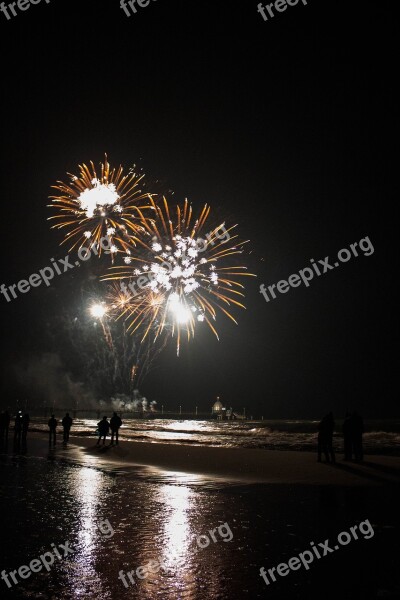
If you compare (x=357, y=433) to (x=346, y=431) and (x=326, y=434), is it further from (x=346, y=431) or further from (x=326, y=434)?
(x=326, y=434)

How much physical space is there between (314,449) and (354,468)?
8.84 metres

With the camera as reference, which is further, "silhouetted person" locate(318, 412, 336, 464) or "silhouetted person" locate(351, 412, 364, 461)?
"silhouetted person" locate(351, 412, 364, 461)

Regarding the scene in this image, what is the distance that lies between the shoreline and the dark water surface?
5.34 ft

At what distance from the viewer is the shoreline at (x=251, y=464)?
1437cm

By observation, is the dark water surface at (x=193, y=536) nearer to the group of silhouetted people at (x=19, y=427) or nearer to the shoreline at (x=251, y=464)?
the shoreline at (x=251, y=464)

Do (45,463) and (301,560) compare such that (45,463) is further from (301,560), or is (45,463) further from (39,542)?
(301,560)

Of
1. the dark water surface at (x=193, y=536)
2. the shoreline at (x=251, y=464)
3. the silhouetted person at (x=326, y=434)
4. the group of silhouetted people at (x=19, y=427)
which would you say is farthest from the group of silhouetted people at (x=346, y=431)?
the group of silhouetted people at (x=19, y=427)

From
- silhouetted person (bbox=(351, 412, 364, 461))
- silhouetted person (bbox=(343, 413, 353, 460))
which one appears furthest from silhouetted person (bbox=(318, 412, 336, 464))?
silhouetted person (bbox=(351, 412, 364, 461))

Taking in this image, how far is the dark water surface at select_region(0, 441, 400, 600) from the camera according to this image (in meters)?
5.74

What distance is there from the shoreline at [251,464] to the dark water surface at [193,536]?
1.63m

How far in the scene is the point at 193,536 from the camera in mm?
7852

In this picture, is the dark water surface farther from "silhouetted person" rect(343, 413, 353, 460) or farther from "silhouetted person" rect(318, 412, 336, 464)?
"silhouetted person" rect(343, 413, 353, 460)

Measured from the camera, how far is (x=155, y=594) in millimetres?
5527

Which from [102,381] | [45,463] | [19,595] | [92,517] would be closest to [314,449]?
[45,463]
